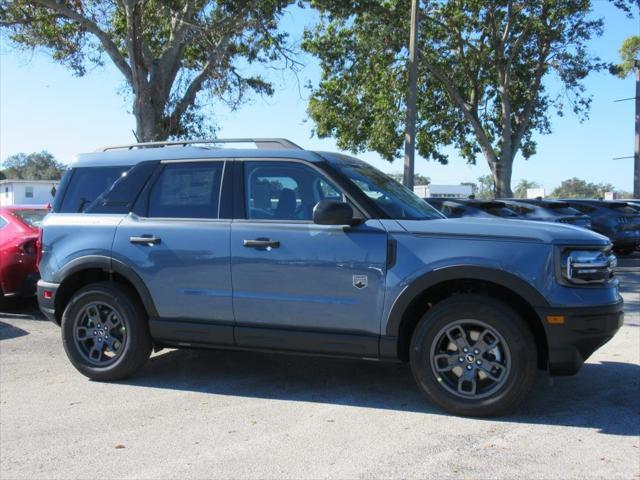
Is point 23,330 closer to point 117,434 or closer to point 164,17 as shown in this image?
point 117,434

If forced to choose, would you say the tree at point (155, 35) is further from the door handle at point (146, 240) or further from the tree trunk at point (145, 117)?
the door handle at point (146, 240)

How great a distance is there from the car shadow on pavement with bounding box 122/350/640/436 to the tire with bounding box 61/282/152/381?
0.27m

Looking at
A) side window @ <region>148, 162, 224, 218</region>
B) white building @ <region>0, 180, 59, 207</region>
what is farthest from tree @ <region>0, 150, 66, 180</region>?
side window @ <region>148, 162, 224, 218</region>

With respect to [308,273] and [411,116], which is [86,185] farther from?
[411,116]

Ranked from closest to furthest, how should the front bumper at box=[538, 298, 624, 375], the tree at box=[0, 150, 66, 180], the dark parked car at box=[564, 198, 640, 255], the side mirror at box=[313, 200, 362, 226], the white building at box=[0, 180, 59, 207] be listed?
1. the front bumper at box=[538, 298, 624, 375]
2. the side mirror at box=[313, 200, 362, 226]
3. the dark parked car at box=[564, 198, 640, 255]
4. the white building at box=[0, 180, 59, 207]
5. the tree at box=[0, 150, 66, 180]

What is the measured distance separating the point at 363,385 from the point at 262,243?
156 cm

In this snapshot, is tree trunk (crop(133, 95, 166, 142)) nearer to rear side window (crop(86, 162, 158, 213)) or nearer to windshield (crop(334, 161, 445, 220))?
rear side window (crop(86, 162, 158, 213))

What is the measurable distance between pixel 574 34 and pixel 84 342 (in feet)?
76.1

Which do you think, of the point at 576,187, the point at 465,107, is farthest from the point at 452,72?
the point at 576,187

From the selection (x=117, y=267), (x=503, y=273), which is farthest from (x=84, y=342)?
(x=503, y=273)

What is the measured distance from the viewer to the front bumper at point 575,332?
4.27 m

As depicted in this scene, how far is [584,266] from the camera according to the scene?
4340mm

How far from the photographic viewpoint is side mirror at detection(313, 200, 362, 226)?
15.0 feet

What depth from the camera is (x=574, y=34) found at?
23734 mm
